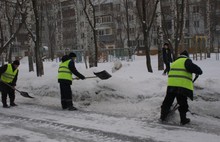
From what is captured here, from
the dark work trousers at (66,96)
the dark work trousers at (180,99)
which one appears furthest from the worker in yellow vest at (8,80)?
the dark work trousers at (180,99)

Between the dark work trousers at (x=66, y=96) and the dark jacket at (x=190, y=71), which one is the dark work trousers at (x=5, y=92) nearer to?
the dark work trousers at (x=66, y=96)

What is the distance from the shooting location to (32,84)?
13109 millimetres

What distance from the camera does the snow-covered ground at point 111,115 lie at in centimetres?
681

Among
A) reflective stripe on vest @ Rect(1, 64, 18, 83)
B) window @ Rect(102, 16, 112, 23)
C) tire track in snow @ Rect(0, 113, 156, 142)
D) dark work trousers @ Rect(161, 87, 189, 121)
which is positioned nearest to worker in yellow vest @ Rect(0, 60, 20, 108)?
reflective stripe on vest @ Rect(1, 64, 18, 83)

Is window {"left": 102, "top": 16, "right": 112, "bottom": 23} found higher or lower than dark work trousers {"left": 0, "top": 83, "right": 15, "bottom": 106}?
Result: higher

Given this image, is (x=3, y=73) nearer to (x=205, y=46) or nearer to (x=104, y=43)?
(x=205, y=46)

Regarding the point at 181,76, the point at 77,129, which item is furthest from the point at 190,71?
the point at 77,129

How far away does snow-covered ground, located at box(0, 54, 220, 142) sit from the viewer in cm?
681

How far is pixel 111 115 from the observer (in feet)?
28.5

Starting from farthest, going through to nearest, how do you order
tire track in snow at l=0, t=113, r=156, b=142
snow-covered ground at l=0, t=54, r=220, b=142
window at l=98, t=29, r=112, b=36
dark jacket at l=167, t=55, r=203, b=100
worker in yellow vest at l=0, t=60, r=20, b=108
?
window at l=98, t=29, r=112, b=36 < worker in yellow vest at l=0, t=60, r=20, b=108 < dark jacket at l=167, t=55, r=203, b=100 < snow-covered ground at l=0, t=54, r=220, b=142 < tire track in snow at l=0, t=113, r=156, b=142

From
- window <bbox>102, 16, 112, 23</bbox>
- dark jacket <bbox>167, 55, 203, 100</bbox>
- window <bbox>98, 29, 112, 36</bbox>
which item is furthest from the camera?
window <bbox>102, 16, 112, 23</bbox>

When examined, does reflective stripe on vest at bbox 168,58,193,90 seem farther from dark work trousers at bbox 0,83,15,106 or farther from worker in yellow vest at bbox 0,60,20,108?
dark work trousers at bbox 0,83,15,106

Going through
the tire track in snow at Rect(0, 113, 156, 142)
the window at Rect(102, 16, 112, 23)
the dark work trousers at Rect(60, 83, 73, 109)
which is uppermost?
the window at Rect(102, 16, 112, 23)

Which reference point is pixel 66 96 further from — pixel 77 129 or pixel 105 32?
pixel 105 32
